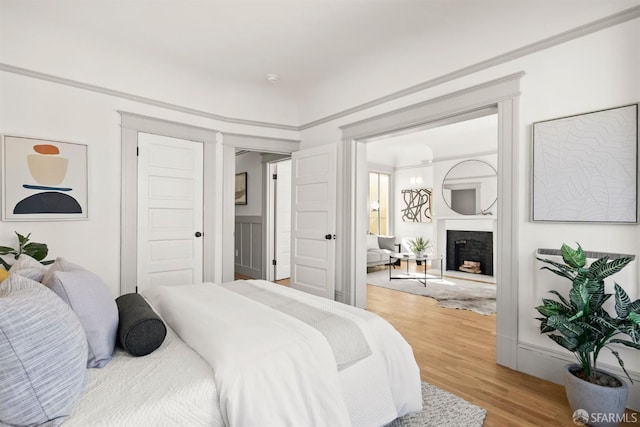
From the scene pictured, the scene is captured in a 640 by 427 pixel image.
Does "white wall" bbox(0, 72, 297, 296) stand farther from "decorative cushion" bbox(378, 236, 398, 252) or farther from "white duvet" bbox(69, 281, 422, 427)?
"decorative cushion" bbox(378, 236, 398, 252)

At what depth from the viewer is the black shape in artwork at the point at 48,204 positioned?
273cm

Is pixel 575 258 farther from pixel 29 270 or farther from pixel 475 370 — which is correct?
pixel 29 270

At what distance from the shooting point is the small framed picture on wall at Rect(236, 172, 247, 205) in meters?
5.97

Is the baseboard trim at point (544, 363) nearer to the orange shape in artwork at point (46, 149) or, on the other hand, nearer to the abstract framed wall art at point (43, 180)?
the abstract framed wall art at point (43, 180)

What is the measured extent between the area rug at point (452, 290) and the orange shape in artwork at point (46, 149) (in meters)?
4.47

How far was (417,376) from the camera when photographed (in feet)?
5.73

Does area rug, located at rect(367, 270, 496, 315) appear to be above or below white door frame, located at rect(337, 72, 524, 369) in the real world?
below

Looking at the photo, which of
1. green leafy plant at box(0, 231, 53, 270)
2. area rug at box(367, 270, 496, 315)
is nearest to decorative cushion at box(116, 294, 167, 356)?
green leafy plant at box(0, 231, 53, 270)

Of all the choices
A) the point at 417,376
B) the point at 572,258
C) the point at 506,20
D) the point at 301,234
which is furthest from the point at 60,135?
the point at 572,258

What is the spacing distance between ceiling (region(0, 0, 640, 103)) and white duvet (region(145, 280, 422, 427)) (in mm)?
2337

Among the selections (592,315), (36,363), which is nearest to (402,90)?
(592,315)

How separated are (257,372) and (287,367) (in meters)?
0.13

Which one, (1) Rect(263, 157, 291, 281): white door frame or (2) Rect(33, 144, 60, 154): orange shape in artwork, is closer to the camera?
(2) Rect(33, 144, 60, 154): orange shape in artwork

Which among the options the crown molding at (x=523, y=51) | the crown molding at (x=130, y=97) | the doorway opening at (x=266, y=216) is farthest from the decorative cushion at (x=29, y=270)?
the doorway opening at (x=266, y=216)
